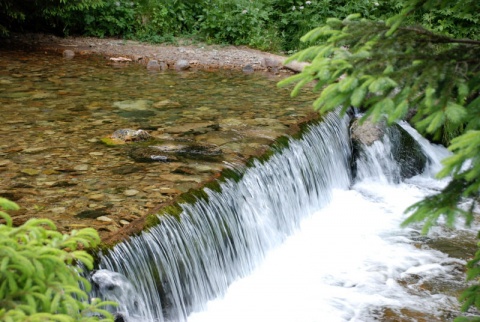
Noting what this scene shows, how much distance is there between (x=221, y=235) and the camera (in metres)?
5.29

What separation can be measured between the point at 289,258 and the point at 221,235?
1102 mm

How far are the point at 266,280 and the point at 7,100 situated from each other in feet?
14.1

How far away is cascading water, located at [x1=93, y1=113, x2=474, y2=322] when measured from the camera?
4.56 meters

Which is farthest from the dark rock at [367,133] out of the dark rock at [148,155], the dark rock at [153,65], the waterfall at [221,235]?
the dark rock at [153,65]

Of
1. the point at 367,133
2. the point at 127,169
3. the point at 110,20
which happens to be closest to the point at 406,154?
the point at 367,133

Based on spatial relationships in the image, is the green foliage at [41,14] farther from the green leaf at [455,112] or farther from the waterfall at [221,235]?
the green leaf at [455,112]

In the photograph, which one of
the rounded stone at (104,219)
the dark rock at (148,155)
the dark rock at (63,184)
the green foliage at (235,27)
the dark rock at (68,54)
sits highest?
the green foliage at (235,27)

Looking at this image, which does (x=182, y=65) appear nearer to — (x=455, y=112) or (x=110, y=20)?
(x=110, y=20)

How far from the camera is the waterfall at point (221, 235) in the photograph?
434 centimetres

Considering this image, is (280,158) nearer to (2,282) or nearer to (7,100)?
(7,100)

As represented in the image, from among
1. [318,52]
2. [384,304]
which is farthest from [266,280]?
[318,52]

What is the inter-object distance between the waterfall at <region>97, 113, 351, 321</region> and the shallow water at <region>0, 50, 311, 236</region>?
0.87ft

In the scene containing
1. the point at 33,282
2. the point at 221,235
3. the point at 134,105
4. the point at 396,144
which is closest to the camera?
the point at 33,282

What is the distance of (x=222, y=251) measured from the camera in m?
5.22
